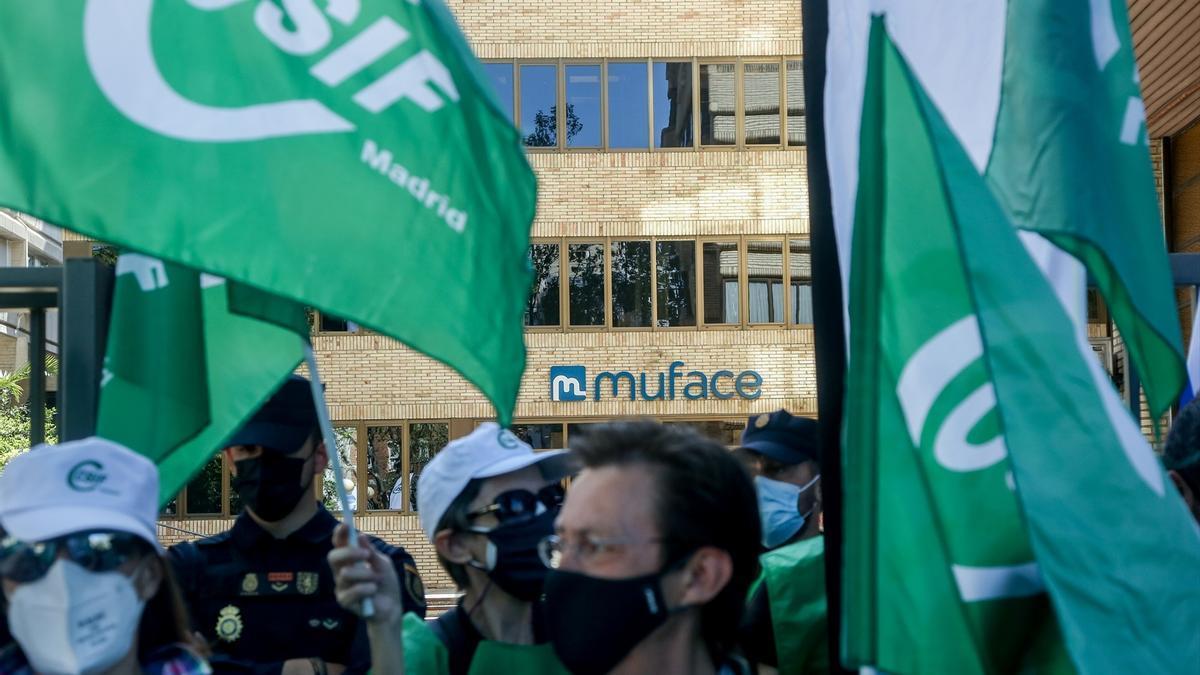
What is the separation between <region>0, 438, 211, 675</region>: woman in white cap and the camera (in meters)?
2.48

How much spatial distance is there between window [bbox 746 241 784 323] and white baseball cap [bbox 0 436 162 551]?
25237mm

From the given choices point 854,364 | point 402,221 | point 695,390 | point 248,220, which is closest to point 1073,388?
point 854,364

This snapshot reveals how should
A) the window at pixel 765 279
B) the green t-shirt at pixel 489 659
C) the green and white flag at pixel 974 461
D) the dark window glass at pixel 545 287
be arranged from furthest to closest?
the dark window glass at pixel 545 287 → the window at pixel 765 279 → the green t-shirt at pixel 489 659 → the green and white flag at pixel 974 461

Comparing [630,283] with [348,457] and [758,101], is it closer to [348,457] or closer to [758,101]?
[758,101]

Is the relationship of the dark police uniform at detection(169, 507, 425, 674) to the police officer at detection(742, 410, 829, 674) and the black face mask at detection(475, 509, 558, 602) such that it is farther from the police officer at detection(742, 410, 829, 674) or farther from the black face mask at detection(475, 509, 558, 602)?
the police officer at detection(742, 410, 829, 674)

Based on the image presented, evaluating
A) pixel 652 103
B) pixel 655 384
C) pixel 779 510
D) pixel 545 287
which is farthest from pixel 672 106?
pixel 779 510

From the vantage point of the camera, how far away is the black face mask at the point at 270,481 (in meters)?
4.09

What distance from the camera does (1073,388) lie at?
2.69 metres

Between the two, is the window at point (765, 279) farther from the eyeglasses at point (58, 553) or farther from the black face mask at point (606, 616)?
the eyeglasses at point (58, 553)

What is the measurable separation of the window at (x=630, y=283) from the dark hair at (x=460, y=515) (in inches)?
948

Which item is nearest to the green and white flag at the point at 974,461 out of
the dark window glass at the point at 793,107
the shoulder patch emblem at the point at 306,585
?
the shoulder patch emblem at the point at 306,585

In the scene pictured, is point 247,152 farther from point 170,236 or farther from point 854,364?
point 854,364

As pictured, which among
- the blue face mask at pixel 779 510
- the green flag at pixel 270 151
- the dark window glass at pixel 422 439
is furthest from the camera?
the dark window glass at pixel 422 439

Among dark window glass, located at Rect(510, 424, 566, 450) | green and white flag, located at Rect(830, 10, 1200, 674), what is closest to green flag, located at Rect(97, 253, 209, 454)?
green and white flag, located at Rect(830, 10, 1200, 674)
